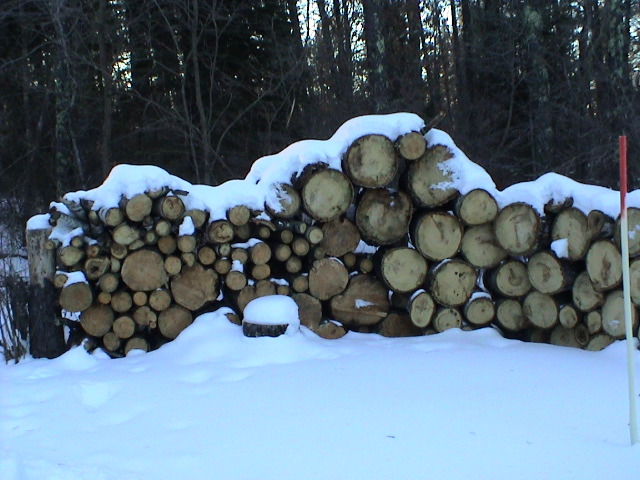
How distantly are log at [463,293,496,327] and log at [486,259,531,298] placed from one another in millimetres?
142

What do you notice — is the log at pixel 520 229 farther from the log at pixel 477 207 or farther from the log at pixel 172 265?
the log at pixel 172 265

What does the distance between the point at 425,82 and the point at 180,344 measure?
10.3 metres

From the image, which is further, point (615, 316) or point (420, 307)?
point (420, 307)

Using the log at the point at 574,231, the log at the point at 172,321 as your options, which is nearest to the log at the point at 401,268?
the log at the point at 574,231

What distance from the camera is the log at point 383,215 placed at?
4953mm

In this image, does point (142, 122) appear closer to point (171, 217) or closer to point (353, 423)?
point (171, 217)

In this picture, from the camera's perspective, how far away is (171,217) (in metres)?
4.62

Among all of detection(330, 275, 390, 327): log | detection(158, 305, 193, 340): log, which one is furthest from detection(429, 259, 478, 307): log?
detection(158, 305, 193, 340): log

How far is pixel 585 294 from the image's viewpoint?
15.0ft

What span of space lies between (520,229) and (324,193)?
1508mm

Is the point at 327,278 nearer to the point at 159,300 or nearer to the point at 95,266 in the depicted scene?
the point at 159,300

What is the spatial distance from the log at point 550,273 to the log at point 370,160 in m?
1.29

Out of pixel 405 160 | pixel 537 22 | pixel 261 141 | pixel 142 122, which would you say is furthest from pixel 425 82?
pixel 405 160

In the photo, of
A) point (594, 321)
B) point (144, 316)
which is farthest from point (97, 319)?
point (594, 321)
